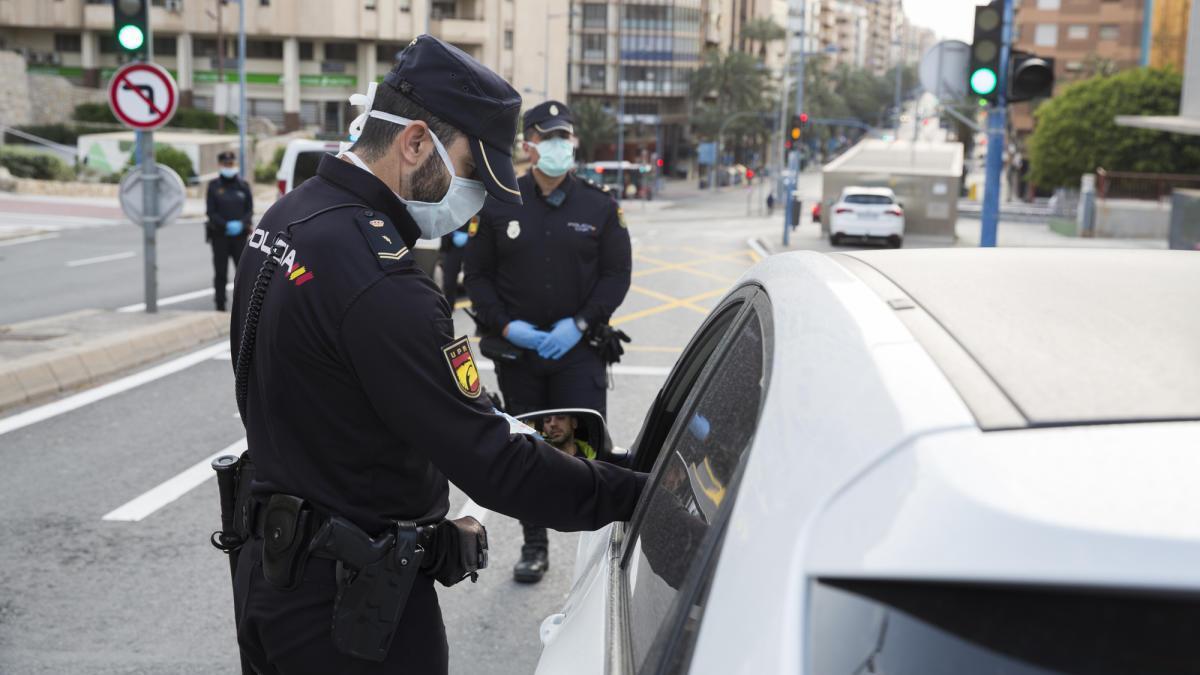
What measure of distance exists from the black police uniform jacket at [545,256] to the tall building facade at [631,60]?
9055 cm

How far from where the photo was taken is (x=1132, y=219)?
35.4 metres

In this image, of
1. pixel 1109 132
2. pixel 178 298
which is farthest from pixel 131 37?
pixel 1109 132

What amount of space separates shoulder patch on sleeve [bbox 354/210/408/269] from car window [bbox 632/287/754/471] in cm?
65

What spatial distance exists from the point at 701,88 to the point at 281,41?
4057 cm

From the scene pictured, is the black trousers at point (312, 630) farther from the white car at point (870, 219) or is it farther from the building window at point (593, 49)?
the building window at point (593, 49)

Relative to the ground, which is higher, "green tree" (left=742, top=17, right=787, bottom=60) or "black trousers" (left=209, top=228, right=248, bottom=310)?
"green tree" (left=742, top=17, right=787, bottom=60)

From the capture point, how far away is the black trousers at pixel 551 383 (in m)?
5.41

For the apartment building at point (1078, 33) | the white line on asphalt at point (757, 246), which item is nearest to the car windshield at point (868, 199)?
the white line on asphalt at point (757, 246)

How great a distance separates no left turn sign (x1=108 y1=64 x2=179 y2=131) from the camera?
11.3 metres

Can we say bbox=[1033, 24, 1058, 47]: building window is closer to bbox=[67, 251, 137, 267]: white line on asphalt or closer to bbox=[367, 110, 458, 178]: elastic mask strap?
bbox=[67, 251, 137, 267]: white line on asphalt

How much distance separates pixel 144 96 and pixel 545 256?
7.42m

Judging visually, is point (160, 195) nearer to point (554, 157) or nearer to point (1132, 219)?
point (554, 157)

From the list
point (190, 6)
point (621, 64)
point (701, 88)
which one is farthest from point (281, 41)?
point (701, 88)

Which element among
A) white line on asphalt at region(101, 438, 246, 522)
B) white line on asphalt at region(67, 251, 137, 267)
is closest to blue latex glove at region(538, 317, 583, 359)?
white line on asphalt at region(101, 438, 246, 522)
